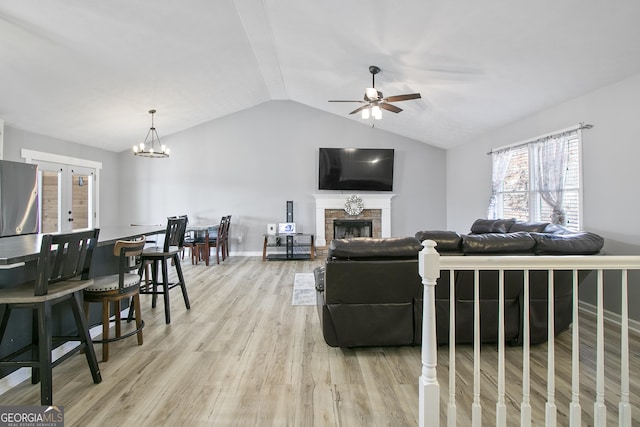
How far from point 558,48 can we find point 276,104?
5548 millimetres

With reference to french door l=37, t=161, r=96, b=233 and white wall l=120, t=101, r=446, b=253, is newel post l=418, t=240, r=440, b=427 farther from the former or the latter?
french door l=37, t=161, r=96, b=233

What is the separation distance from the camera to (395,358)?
7.97 feet

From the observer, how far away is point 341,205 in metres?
7.25

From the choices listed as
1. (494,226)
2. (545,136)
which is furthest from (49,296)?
(545,136)

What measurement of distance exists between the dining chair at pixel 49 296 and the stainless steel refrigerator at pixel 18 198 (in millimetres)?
3111

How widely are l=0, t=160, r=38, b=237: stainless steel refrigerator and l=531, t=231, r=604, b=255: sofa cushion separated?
6.27m

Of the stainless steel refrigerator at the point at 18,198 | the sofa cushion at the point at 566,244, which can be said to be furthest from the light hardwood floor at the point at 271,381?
the stainless steel refrigerator at the point at 18,198

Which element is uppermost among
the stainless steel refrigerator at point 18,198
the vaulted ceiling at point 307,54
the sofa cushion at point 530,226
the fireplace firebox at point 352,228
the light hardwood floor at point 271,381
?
the vaulted ceiling at point 307,54

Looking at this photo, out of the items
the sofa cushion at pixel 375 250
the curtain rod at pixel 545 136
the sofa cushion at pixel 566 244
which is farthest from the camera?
the curtain rod at pixel 545 136

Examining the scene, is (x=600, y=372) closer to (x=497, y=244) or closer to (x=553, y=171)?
(x=497, y=244)

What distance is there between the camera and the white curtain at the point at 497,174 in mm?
5043

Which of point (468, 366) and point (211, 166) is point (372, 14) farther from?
point (211, 166)

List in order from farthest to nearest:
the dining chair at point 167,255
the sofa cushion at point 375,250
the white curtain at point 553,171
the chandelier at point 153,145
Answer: the chandelier at point 153,145
the white curtain at point 553,171
the dining chair at point 167,255
the sofa cushion at point 375,250

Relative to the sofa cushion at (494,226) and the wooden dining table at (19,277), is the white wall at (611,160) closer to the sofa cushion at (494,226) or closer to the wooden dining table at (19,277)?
the sofa cushion at (494,226)
